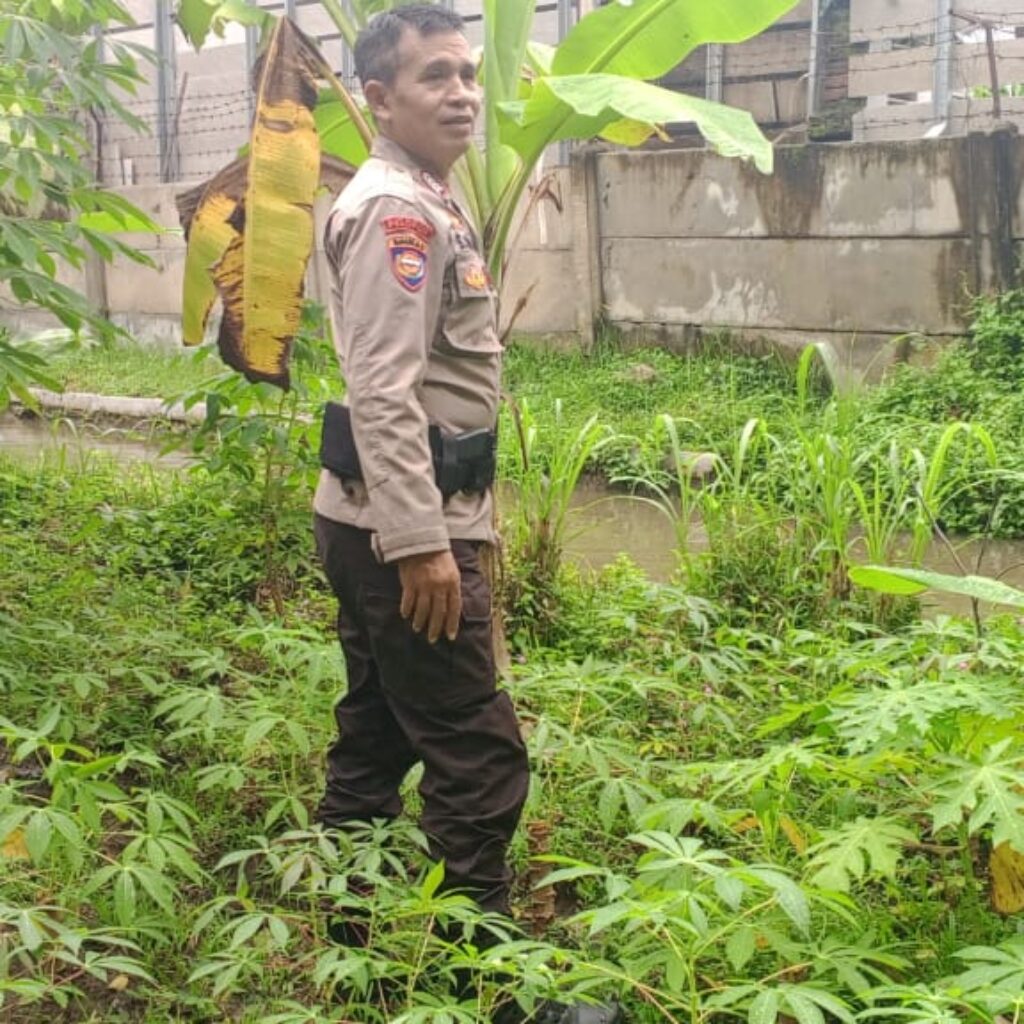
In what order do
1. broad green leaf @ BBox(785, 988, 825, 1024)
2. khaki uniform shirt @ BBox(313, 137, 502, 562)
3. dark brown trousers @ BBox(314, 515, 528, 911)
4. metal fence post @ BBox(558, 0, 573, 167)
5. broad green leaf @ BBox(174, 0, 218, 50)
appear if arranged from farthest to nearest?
metal fence post @ BBox(558, 0, 573, 167) → broad green leaf @ BBox(174, 0, 218, 50) → dark brown trousers @ BBox(314, 515, 528, 911) → khaki uniform shirt @ BBox(313, 137, 502, 562) → broad green leaf @ BBox(785, 988, 825, 1024)

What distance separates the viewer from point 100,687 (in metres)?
3.41

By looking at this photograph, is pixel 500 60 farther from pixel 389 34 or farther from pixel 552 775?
pixel 552 775

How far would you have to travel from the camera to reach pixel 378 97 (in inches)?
106

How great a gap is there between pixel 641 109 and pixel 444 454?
922 millimetres

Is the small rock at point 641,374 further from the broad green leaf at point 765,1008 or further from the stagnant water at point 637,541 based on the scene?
the broad green leaf at point 765,1008

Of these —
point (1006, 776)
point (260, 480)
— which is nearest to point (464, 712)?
point (1006, 776)

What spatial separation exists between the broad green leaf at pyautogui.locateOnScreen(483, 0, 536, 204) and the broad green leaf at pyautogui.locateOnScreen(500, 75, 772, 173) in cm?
38

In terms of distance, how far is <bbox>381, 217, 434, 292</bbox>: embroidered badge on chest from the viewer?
2.44 metres

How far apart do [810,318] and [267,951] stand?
6.36m

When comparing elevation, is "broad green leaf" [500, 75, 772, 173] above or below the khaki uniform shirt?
above

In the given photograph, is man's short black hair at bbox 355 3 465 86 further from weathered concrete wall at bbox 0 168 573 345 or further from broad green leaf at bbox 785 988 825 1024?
weathered concrete wall at bbox 0 168 573 345

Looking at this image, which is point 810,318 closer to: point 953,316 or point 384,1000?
point 953,316

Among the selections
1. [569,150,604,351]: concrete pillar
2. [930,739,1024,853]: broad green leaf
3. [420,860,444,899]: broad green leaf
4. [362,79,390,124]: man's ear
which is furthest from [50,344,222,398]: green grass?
[930,739,1024,853]: broad green leaf

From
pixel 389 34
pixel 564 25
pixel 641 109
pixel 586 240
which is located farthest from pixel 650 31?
pixel 564 25
